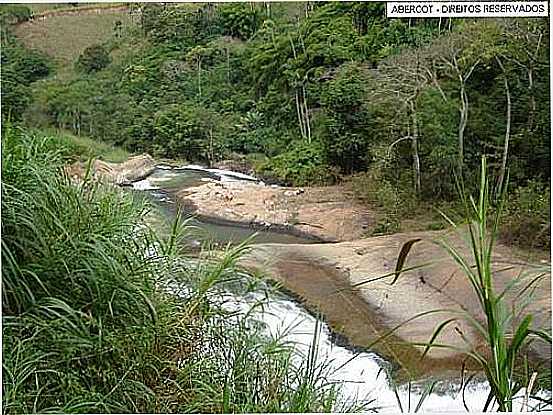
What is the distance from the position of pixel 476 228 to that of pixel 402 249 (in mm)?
168

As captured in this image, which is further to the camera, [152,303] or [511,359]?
[152,303]

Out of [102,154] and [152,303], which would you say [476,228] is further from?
[102,154]

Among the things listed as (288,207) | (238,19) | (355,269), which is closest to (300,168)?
(288,207)

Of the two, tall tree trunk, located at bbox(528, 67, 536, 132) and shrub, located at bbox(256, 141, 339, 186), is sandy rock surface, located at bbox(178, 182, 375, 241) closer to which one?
shrub, located at bbox(256, 141, 339, 186)

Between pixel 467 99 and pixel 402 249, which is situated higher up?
pixel 467 99

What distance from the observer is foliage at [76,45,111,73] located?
1884mm

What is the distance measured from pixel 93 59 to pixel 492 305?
1.04 meters

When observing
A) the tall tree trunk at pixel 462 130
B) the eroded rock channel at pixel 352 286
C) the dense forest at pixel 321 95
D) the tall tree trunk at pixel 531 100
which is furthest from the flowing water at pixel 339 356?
the tall tree trunk at pixel 531 100

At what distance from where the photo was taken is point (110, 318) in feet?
5.96

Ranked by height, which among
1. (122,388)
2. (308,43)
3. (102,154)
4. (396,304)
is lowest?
(122,388)

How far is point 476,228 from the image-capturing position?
1798 millimetres

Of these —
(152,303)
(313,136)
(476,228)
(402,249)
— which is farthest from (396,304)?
(152,303)

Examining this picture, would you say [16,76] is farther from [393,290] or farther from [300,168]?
[393,290]

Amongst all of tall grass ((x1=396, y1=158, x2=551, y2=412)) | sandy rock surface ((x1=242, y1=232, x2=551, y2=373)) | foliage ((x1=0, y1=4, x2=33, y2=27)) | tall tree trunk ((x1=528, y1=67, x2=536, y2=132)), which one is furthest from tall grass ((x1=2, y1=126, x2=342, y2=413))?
tall tree trunk ((x1=528, y1=67, x2=536, y2=132))
